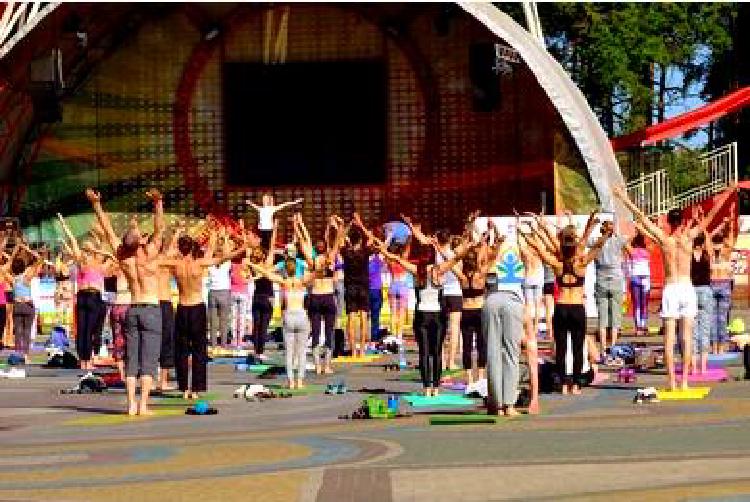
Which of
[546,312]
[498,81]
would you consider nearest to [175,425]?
[546,312]

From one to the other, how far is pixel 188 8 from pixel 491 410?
29315 millimetres

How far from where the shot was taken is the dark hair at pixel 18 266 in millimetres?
30688

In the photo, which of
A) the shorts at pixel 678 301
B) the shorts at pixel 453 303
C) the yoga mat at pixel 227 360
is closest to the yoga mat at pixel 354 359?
the yoga mat at pixel 227 360

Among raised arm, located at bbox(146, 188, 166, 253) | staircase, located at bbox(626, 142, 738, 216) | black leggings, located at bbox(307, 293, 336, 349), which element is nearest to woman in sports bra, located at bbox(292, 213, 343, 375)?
black leggings, located at bbox(307, 293, 336, 349)

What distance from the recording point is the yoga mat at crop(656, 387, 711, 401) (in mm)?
19734

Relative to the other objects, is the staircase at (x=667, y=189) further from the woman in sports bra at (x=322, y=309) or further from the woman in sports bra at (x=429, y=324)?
the woman in sports bra at (x=429, y=324)

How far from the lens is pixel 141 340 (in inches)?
770

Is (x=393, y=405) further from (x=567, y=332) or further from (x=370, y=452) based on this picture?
(x=370, y=452)

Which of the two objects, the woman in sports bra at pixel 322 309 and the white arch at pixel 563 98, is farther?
the white arch at pixel 563 98

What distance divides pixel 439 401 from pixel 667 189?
31.4 meters

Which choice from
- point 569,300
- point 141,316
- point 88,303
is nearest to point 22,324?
point 88,303

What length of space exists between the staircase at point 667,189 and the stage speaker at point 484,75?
680 cm

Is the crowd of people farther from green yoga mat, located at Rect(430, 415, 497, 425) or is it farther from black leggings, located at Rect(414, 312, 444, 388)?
green yoga mat, located at Rect(430, 415, 497, 425)

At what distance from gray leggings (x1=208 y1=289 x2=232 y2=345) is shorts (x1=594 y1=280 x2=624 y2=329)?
222 inches
